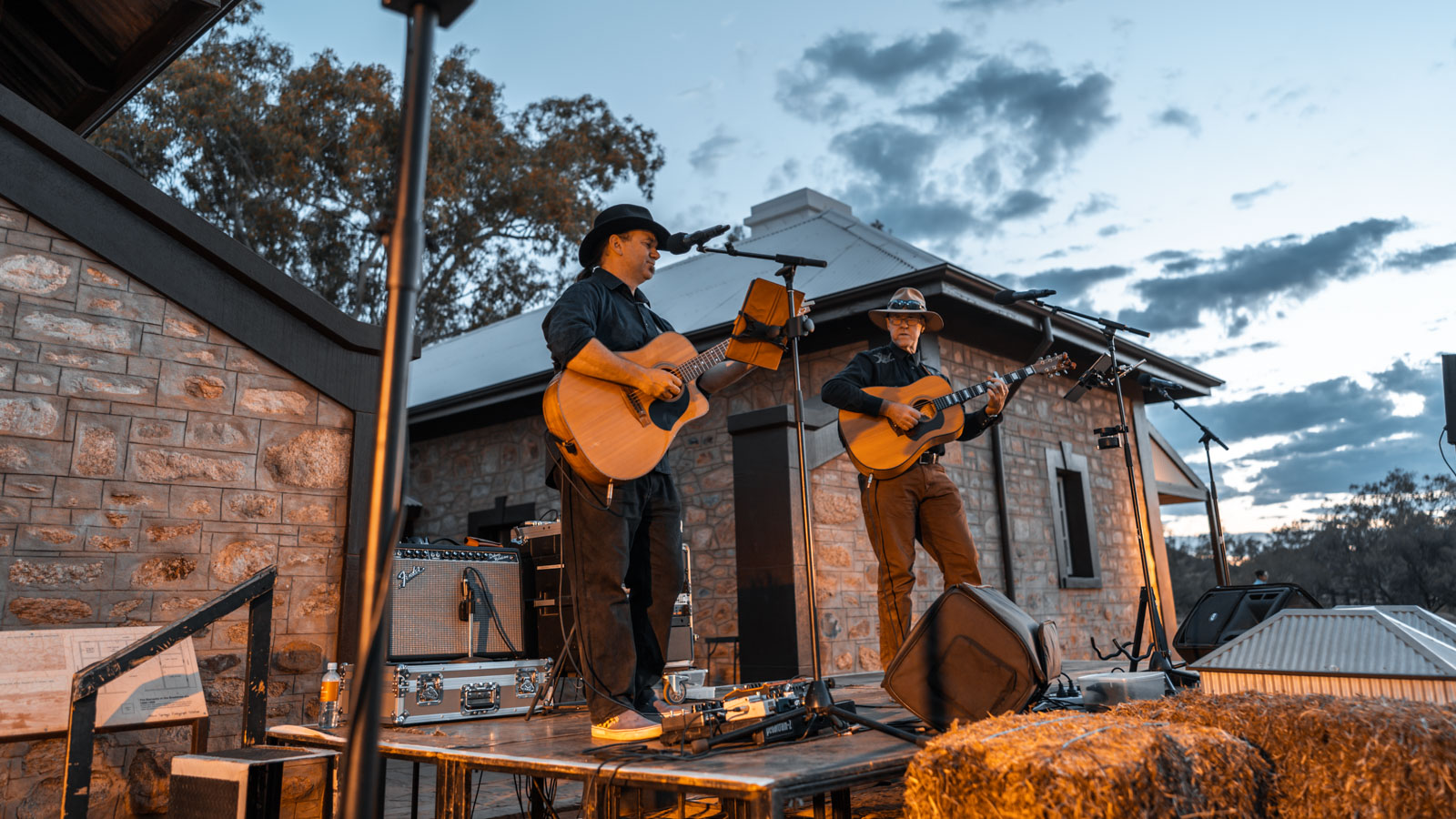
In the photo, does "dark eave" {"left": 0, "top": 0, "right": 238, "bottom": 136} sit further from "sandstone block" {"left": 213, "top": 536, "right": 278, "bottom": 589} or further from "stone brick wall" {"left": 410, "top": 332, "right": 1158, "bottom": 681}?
"stone brick wall" {"left": 410, "top": 332, "right": 1158, "bottom": 681}

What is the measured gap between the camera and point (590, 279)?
10.9 ft

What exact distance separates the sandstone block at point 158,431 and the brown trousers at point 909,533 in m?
3.34

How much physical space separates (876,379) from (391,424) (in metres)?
3.59

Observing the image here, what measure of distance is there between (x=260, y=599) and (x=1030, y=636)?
2.86 meters

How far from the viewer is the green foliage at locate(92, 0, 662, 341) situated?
617 inches

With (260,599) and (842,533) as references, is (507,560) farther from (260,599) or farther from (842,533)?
(842,533)

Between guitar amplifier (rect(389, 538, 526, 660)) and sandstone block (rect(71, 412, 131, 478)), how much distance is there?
149cm

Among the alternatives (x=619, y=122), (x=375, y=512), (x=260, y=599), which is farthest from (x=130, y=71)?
(x=619, y=122)

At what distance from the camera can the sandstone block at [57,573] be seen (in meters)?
3.95

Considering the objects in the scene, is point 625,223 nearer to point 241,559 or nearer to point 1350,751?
point 1350,751

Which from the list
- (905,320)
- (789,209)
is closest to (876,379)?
(905,320)

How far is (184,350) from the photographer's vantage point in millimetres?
4508

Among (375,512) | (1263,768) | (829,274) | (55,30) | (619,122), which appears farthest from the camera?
(619,122)

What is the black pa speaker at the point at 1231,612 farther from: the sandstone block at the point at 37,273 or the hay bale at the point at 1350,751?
the sandstone block at the point at 37,273
